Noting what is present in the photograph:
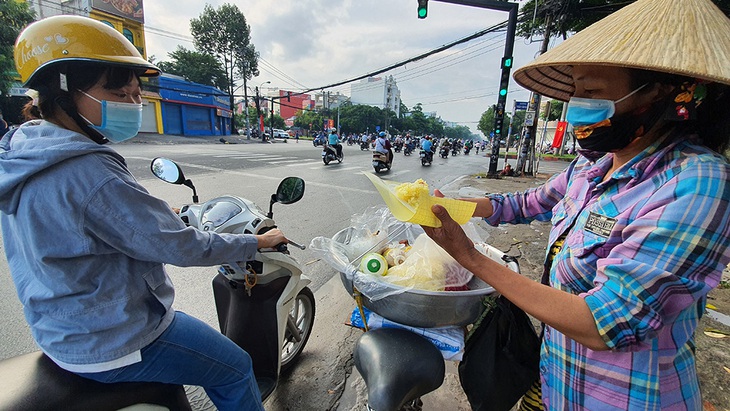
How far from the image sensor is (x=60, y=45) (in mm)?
974

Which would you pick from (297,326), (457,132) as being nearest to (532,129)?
(297,326)

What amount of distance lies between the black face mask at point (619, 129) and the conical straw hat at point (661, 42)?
0.13m

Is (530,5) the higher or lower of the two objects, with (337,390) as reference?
higher

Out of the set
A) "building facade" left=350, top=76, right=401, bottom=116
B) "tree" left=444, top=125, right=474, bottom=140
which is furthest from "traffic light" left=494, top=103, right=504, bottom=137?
"tree" left=444, top=125, right=474, bottom=140

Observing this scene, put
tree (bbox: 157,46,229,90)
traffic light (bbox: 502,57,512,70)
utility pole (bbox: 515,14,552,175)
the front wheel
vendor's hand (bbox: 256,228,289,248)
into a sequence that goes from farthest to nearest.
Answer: tree (bbox: 157,46,229,90) → utility pole (bbox: 515,14,552,175) → traffic light (bbox: 502,57,512,70) → the front wheel → vendor's hand (bbox: 256,228,289,248)

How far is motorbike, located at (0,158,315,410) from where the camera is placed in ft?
3.05

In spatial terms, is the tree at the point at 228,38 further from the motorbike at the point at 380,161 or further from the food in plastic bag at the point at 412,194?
the food in plastic bag at the point at 412,194

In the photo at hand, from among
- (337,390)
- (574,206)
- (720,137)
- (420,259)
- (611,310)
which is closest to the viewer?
(611,310)

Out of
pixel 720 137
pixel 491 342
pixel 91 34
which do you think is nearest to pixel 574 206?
pixel 720 137

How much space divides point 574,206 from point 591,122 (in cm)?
27

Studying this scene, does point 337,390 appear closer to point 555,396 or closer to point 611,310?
point 555,396

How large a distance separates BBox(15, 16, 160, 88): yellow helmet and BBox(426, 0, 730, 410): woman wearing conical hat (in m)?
1.12

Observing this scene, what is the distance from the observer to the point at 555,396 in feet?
3.45

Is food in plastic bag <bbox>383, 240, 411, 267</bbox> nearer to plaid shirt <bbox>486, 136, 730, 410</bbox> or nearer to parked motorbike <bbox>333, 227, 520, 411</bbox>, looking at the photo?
parked motorbike <bbox>333, 227, 520, 411</bbox>
